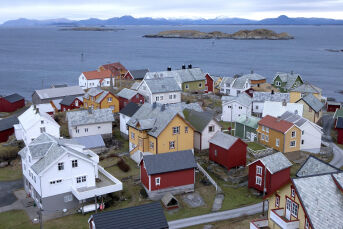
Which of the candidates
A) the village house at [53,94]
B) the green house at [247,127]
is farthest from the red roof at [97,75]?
the green house at [247,127]

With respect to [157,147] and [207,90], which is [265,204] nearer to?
[157,147]

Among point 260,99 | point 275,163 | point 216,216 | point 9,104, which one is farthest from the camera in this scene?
point 9,104

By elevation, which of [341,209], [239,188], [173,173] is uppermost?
[341,209]

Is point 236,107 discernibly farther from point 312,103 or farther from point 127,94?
point 127,94

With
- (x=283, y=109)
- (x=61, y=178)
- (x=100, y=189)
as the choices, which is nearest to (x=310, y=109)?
(x=283, y=109)

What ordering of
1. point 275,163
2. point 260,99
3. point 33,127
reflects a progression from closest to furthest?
point 275,163 < point 33,127 < point 260,99

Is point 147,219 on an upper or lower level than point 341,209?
lower

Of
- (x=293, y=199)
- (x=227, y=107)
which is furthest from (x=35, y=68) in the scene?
(x=293, y=199)
